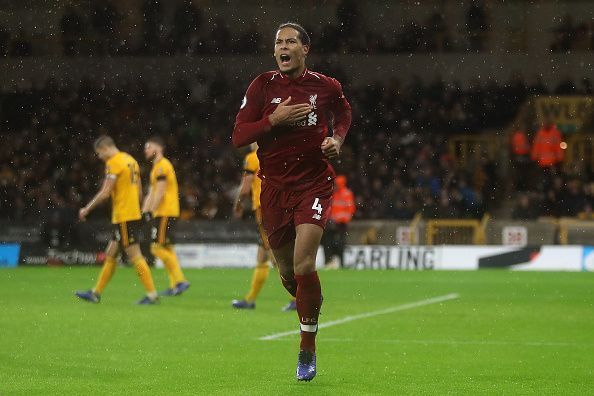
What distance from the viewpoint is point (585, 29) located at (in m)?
34.7

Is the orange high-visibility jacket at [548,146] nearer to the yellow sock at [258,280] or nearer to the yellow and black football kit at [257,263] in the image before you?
the yellow and black football kit at [257,263]

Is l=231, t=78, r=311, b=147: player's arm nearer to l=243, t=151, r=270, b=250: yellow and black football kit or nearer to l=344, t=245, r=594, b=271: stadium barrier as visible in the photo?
l=243, t=151, r=270, b=250: yellow and black football kit

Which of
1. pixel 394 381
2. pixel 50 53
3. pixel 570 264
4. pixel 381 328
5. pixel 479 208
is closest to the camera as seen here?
pixel 394 381

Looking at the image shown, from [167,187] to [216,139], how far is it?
747 inches

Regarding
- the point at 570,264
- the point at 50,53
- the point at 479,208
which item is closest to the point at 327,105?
the point at 570,264

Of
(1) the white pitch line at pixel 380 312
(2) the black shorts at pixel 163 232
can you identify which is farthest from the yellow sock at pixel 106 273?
(1) the white pitch line at pixel 380 312

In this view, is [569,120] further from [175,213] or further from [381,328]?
[381,328]

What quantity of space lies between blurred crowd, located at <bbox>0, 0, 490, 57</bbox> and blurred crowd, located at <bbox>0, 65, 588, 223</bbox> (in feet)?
3.55

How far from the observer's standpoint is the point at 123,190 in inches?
595

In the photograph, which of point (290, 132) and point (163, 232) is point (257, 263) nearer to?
point (163, 232)

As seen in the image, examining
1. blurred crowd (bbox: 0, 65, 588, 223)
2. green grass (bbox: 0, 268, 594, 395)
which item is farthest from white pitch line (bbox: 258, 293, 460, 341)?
blurred crowd (bbox: 0, 65, 588, 223)

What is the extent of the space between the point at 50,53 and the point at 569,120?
51.7 ft

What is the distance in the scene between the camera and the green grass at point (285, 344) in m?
7.83

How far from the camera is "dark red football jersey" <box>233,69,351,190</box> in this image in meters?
8.23
